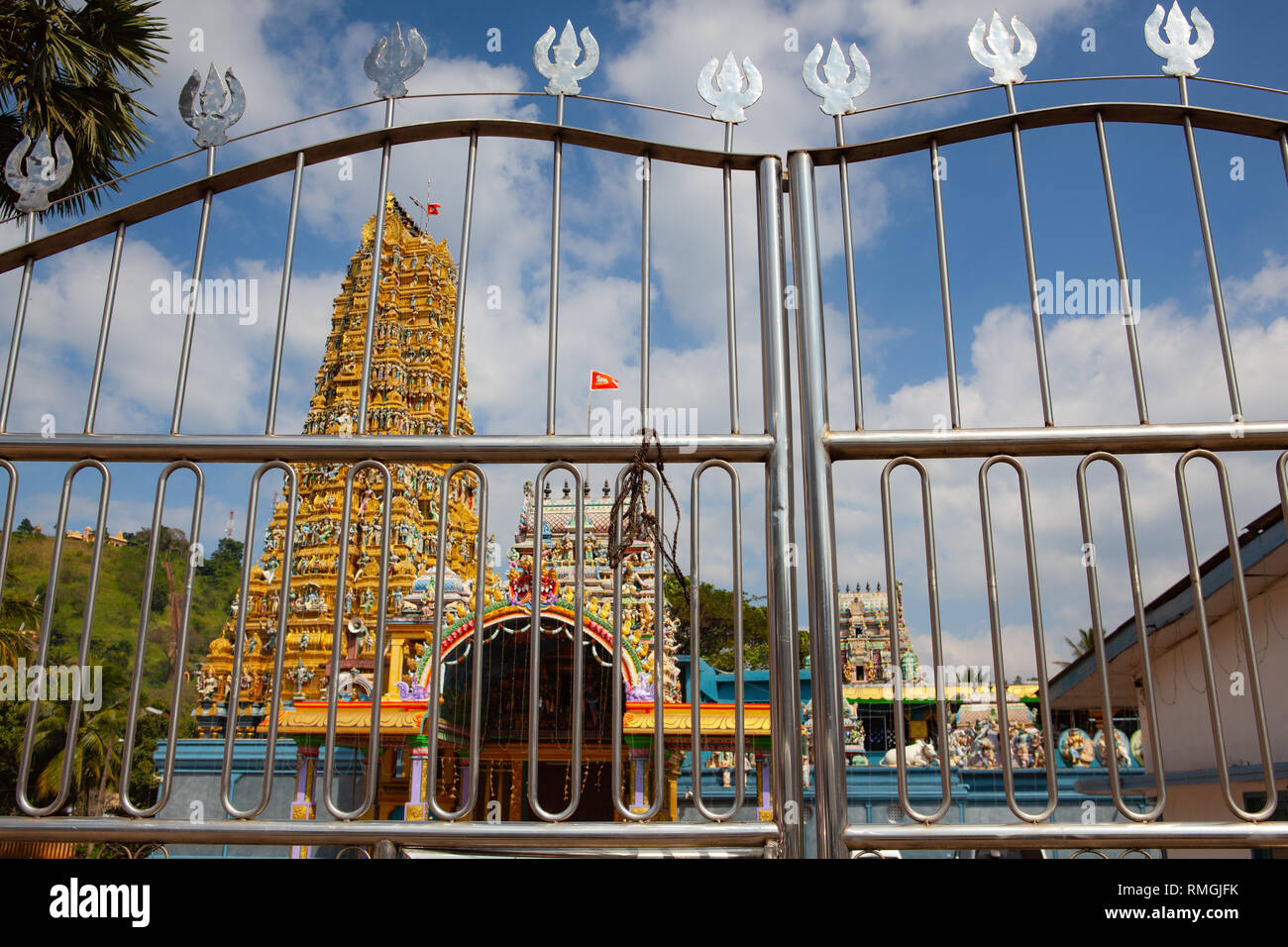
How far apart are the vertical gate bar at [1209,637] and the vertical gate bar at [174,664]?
2.71 metres

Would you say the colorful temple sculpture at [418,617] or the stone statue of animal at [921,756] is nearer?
the colorful temple sculpture at [418,617]

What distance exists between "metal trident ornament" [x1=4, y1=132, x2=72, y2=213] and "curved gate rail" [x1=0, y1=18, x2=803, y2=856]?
0.10 m

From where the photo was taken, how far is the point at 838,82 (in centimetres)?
289

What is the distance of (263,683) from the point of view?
17.1 meters

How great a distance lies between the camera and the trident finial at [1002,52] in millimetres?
2945

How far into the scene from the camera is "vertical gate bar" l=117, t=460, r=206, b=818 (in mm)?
2449

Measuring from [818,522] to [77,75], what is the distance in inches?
343

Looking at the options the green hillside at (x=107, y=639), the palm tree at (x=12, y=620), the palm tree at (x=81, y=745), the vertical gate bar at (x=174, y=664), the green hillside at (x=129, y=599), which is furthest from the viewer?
the green hillside at (x=129, y=599)

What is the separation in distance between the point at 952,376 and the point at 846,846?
1387 mm

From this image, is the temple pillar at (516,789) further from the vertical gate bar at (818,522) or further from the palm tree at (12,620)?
the vertical gate bar at (818,522)

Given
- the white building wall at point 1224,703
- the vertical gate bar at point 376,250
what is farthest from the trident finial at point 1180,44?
the white building wall at point 1224,703

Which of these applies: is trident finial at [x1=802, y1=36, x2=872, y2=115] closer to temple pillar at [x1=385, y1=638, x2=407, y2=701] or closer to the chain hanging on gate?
the chain hanging on gate
